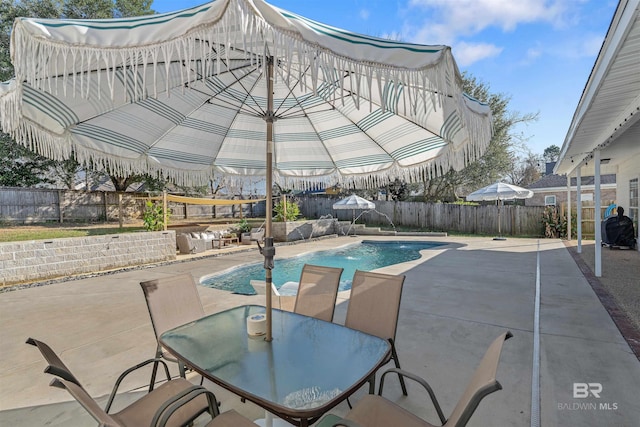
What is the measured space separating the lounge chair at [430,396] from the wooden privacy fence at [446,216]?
1589cm

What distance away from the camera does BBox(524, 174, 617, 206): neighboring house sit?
19.8m

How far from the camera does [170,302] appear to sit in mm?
2750

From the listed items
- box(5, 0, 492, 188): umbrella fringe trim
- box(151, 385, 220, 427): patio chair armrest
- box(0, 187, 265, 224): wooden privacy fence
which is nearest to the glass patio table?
box(151, 385, 220, 427): patio chair armrest

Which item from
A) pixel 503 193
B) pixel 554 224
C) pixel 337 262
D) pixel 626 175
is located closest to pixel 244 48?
pixel 337 262

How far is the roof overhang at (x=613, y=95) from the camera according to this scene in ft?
8.15

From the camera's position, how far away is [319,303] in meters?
3.02

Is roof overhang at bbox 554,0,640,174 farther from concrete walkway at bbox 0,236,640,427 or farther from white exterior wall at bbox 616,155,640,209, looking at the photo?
concrete walkway at bbox 0,236,640,427

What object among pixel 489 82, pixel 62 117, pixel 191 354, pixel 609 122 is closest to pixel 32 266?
pixel 62 117

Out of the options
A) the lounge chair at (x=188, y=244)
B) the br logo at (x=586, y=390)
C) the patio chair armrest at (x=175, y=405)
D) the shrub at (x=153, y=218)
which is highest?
the shrub at (x=153, y=218)

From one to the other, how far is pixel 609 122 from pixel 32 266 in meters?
11.0

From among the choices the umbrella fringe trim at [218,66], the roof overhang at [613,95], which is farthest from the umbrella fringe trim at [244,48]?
the roof overhang at [613,95]

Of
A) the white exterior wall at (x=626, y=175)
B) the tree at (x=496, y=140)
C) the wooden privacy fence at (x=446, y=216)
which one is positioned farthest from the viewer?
the tree at (x=496, y=140)

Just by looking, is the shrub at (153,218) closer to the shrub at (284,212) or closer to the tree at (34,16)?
the shrub at (284,212)

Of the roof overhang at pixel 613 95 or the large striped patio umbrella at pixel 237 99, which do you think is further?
the roof overhang at pixel 613 95
